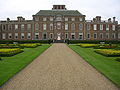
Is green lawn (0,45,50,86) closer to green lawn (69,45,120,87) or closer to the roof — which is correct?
green lawn (69,45,120,87)

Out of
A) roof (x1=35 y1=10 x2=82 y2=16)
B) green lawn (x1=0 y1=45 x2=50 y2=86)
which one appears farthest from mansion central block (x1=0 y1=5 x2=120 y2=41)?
green lawn (x1=0 y1=45 x2=50 y2=86)

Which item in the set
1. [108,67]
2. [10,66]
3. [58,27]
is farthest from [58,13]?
[108,67]

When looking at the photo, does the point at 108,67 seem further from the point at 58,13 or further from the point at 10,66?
the point at 58,13

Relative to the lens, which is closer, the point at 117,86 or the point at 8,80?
the point at 117,86

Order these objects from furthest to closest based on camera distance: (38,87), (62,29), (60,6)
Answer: (60,6), (62,29), (38,87)

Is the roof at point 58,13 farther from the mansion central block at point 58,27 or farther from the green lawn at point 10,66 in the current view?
the green lawn at point 10,66

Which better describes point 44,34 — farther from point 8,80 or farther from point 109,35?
point 8,80

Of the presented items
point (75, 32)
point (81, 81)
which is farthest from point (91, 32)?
point (81, 81)

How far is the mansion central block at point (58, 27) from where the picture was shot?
60906 mm

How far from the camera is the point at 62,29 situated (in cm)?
6069

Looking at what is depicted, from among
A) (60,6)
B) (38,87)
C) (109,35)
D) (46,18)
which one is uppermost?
(60,6)

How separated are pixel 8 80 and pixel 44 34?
52.6m

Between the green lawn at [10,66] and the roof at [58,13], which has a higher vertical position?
the roof at [58,13]

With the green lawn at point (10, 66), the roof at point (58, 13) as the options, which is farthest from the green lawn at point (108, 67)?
the roof at point (58, 13)
